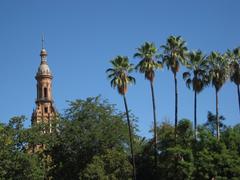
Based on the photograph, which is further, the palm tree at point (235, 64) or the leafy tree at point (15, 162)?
the leafy tree at point (15, 162)

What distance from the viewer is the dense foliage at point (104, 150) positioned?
60.7m

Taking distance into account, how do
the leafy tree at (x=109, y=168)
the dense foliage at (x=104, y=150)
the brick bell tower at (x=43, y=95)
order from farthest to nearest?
the brick bell tower at (x=43, y=95) < the leafy tree at (x=109, y=168) < the dense foliage at (x=104, y=150)

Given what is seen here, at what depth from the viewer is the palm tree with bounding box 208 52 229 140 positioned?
210ft

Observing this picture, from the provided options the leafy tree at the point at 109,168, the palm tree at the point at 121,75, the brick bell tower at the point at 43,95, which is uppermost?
the brick bell tower at the point at 43,95

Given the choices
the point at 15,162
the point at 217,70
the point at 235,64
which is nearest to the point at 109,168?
the point at 15,162

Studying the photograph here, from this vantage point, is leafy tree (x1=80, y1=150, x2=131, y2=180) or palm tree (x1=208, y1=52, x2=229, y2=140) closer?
palm tree (x1=208, y1=52, x2=229, y2=140)

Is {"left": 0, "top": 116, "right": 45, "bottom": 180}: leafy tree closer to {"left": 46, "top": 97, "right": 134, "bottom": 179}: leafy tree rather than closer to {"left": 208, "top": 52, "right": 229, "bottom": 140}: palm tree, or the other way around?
{"left": 46, "top": 97, "right": 134, "bottom": 179}: leafy tree

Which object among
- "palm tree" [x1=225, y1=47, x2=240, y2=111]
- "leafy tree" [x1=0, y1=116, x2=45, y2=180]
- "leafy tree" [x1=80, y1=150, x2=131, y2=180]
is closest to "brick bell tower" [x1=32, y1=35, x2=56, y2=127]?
"leafy tree" [x1=0, y1=116, x2=45, y2=180]

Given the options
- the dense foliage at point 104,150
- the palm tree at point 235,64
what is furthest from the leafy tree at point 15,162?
the palm tree at point 235,64

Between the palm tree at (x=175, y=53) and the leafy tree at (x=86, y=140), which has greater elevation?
the palm tree at (x=175, y=53)

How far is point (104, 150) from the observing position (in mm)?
72875

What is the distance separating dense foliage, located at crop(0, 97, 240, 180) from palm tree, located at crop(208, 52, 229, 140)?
3856 mm

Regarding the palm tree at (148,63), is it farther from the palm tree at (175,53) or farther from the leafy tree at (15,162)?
the leafy tree at (15,162)

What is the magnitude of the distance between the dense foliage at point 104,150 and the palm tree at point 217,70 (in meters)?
3.86
